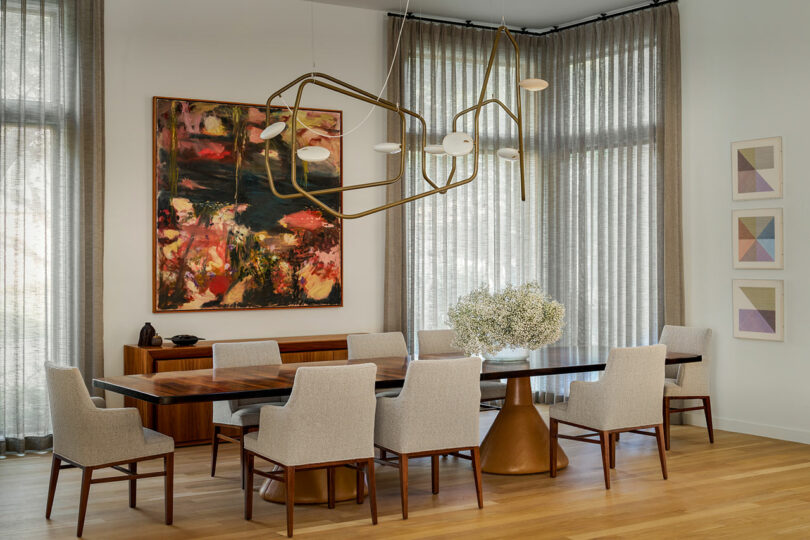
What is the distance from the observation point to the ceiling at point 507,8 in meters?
7.91

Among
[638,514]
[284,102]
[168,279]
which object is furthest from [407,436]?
[284,102]

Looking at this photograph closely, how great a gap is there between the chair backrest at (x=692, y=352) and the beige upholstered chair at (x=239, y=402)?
10.2 ft

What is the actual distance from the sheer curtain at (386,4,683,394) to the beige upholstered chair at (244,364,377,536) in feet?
11.5

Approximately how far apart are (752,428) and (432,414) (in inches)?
140

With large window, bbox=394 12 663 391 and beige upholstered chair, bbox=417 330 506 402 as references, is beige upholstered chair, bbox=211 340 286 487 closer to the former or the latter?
beige upholstered chair, bbox=417 330 506 402

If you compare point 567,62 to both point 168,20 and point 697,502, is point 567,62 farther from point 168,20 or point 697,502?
point 697,502

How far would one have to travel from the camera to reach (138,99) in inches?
278

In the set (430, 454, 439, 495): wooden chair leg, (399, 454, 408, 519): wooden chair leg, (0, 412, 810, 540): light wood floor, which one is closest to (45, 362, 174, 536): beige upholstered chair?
(0, 412, 810, 540): light wood floor

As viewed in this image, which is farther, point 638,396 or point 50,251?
point 50,251

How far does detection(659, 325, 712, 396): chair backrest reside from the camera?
6809 mm

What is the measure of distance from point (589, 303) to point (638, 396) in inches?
115

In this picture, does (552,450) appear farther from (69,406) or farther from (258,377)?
(69,406)

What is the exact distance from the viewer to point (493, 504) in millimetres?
5035

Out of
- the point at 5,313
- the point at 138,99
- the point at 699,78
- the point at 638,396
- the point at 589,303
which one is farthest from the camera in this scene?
the point at 589,303
